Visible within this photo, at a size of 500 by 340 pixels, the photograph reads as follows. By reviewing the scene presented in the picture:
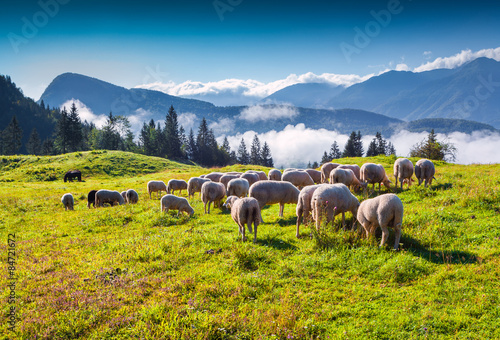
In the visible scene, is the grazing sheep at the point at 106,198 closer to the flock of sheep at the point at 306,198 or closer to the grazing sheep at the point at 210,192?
the flock of sheep at the point at 306,198

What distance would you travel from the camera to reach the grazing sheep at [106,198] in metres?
22.7

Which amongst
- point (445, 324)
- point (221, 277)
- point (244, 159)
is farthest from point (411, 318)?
point (244, 159)

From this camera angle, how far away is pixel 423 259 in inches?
329

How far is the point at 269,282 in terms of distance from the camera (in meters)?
7.65

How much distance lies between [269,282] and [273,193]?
709 centimetres

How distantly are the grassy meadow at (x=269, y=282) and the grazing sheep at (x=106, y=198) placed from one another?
31.5ft

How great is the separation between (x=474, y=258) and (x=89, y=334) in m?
11.1

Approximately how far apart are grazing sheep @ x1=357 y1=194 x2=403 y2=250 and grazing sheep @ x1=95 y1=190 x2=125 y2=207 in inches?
835

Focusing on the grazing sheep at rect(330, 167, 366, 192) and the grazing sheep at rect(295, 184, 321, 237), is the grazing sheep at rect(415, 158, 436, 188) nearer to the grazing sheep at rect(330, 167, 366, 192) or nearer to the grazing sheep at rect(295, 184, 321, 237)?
the grazing sheep at rect(330, 167, 366, 192)

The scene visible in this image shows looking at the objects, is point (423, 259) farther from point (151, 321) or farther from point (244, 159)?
point (244, 159)

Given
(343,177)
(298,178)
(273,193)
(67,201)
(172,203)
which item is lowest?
(67,201)

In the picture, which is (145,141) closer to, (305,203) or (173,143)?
(173,143)

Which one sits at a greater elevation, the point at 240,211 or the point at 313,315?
the point at 240,211

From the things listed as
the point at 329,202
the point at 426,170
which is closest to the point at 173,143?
the point at 426,170
